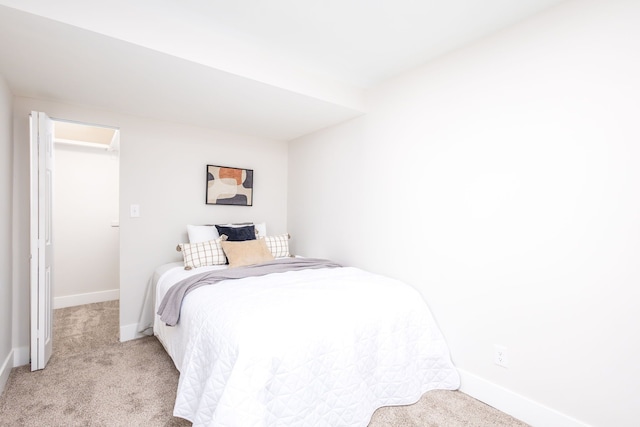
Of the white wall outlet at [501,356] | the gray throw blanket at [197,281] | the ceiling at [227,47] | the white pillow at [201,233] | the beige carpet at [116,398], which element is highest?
the ceiling at [227,47]

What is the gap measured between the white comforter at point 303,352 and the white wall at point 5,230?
1083mm

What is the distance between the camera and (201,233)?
3084mm

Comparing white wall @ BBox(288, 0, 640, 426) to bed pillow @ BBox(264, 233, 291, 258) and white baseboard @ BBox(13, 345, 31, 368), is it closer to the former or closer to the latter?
bed pillow @ BBox(264, 233, 291, 258)

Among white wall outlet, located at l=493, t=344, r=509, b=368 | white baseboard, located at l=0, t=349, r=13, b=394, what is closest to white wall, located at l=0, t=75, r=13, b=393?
white baseboard, located at l=0, t=349, r=13, b=394

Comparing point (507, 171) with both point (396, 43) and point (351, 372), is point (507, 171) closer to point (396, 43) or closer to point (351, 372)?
point (396, 43)

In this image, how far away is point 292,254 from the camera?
12.6 feet

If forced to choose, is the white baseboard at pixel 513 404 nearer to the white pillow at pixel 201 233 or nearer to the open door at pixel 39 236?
the white pillow at pixel 201 233

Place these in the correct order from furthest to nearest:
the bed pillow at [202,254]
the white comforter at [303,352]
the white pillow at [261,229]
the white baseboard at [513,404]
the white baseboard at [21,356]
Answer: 1. the white pillow at [261,229]
2. the bed pillow at [202,254]
3. the white baseboard at [21,356]
4. the white baseboard at [513,404]
5. the white comforter at [303,352]

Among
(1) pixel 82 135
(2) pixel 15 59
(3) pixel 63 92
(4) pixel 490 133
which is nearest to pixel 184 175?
(3) pixel 63 92

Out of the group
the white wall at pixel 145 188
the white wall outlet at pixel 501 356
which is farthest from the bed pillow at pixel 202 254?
the white wall outlet at pixel 501 356

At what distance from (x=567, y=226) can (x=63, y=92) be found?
351 centimetres

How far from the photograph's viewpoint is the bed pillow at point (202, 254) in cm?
275

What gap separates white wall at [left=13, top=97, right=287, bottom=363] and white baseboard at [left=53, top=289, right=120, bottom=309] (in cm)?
155

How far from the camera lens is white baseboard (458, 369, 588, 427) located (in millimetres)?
1647
